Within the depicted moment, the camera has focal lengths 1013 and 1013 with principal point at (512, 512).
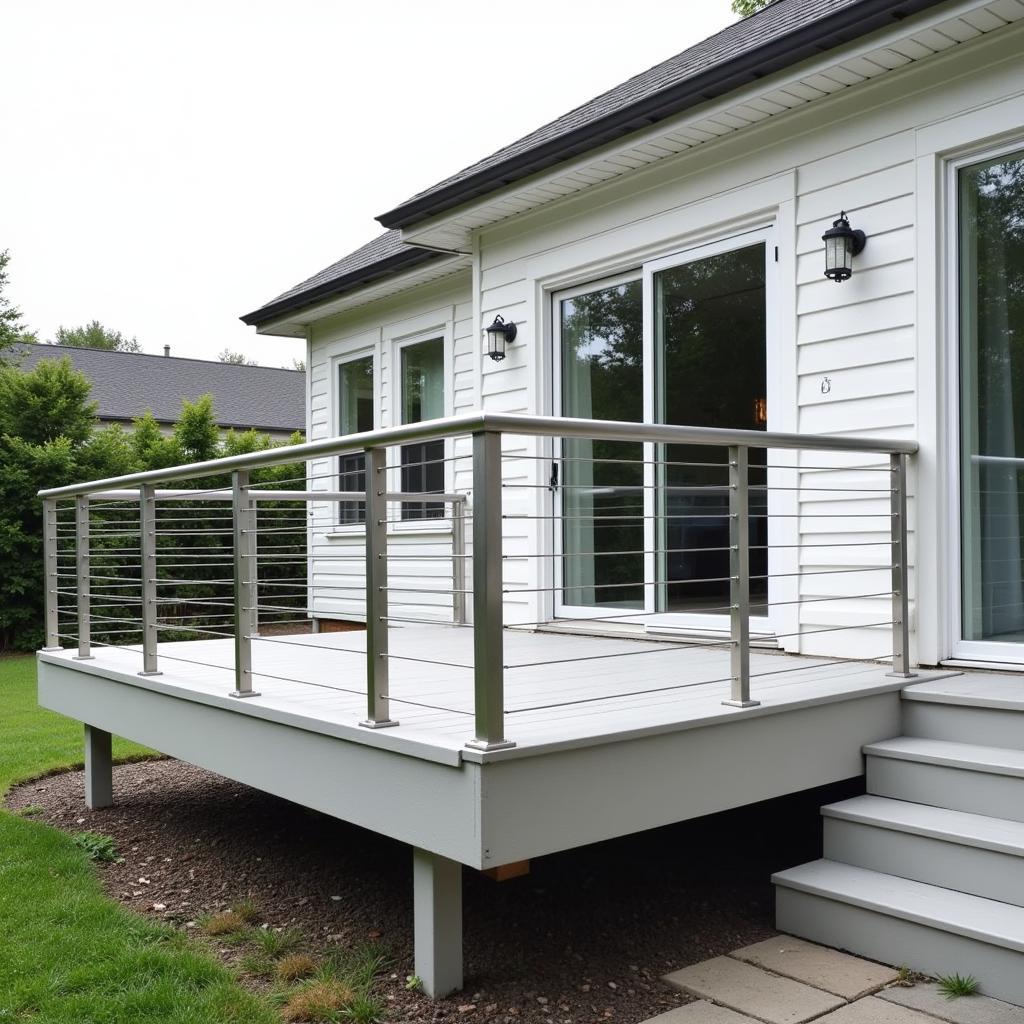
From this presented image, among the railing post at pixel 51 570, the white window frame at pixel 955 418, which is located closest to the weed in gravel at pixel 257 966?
the railing post at pixel 51 570

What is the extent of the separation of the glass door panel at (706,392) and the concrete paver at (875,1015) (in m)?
2.49

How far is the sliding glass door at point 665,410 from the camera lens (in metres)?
5.21

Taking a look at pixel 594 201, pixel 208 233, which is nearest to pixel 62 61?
pixel 594 201

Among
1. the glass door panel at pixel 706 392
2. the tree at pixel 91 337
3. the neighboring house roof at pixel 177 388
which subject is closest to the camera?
the glass door panel at pixel 706 392

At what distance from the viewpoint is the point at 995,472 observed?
4.09 m

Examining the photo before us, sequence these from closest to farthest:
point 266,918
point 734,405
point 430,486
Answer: point 266,918 < point 734,405 < point 430,486

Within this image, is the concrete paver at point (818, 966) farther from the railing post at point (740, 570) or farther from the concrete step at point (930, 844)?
the railing post at point (740, 570)

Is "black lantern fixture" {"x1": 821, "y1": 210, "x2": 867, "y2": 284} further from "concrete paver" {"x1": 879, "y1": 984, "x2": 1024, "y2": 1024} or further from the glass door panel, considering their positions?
"concrete paver" {"x1": 879, "y1": 984, "x2": 1024, "y2": 1024}

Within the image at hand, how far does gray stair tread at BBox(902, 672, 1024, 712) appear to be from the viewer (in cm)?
343

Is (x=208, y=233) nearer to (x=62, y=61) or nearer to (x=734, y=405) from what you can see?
(x=62, y=61)

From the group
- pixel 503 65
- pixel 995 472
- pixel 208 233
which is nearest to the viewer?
pixel 995 472

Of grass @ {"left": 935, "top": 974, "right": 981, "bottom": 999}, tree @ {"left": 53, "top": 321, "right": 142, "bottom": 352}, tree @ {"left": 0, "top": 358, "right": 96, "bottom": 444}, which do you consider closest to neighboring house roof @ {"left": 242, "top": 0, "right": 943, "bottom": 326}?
grass @ {"left": 935, "top": 974, "right": 981, "bottom": 999}

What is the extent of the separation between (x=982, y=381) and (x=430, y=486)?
4.78 metres

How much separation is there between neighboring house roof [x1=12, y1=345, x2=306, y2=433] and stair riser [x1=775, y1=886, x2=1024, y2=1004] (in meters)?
22.6
